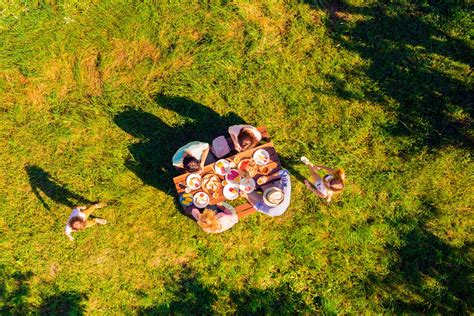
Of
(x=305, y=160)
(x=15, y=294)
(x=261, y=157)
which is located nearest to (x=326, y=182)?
(x=305, y=160)

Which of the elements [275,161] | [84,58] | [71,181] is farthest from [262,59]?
[71,181]

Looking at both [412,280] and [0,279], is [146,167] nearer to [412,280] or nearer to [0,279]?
[0,279]

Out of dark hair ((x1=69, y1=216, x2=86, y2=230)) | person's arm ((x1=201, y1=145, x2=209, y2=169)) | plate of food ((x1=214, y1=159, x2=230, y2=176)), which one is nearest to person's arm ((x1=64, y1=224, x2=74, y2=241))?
dark hair ((x1=69, y1=216, x2=86, y2=230))

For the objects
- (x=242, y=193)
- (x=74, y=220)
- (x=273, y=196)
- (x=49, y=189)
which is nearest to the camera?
(x=273, y=196)

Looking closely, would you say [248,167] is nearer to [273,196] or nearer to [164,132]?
[273,196]

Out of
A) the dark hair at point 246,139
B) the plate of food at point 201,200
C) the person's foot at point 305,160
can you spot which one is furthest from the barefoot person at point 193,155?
the person's foot at point 305,160

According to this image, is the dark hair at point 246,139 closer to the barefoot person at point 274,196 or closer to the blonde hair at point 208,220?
the barefoot person at point 274,196
